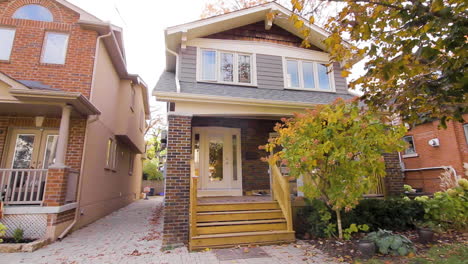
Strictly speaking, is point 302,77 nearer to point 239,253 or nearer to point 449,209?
point 449,209

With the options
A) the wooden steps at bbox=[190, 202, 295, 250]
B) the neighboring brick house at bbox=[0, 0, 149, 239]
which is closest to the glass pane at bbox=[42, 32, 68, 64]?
the neighboring brick house at bbox=[0, 0, 149, 239]

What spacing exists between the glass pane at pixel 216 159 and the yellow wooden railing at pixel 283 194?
7.35 feet

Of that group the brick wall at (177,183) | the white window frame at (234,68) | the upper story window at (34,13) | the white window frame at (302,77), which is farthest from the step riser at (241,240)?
the upper story window at (34,13)

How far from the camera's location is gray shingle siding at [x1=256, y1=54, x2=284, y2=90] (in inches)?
317

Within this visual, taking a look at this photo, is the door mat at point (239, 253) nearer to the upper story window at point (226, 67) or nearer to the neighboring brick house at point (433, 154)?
the upper story window at point (226, 67)

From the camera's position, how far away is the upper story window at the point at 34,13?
7637 mm

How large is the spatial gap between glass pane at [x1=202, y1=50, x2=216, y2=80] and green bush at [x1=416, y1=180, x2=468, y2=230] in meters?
6.65

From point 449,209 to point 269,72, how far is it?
5.90m

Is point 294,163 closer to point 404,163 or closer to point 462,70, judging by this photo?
point 462,70

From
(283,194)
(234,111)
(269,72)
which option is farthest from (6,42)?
(283,194)

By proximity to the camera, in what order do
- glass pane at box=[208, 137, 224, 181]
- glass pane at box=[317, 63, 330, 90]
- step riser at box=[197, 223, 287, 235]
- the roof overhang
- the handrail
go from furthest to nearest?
glass pane at box=[317, 63, 330, 90], glass pane at box=[208, 137, 224, 181], the roof overhang, step riser at box=[197, 223, 287, 235], the handrail

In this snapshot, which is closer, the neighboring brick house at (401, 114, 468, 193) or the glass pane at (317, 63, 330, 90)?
the glass pane at (317, 63, 330, 90)

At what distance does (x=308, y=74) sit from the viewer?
8789 mm

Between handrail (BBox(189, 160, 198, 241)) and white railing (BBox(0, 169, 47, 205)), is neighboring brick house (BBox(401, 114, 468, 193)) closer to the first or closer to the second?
handrail (BBox(189, 160, 198, 241))
